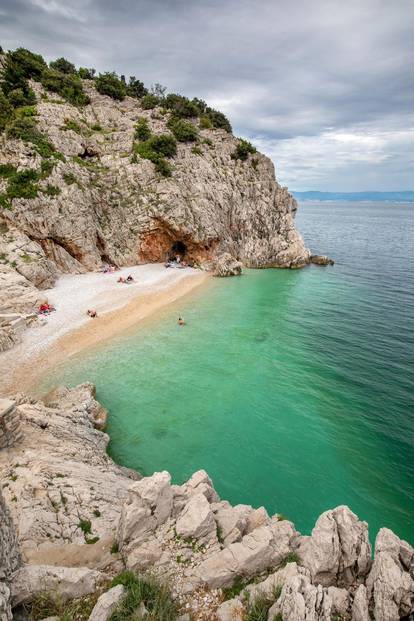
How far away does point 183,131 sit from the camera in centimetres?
5144

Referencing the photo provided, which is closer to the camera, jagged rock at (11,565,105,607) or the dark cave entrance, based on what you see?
jagged rock at (11,565,105,607)

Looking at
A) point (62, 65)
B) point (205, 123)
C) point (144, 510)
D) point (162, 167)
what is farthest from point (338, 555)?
point (62, 65)

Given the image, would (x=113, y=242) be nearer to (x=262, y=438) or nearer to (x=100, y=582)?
(x=262, y=438)

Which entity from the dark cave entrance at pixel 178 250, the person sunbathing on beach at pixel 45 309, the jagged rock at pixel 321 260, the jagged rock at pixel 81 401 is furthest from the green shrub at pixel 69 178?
the jagged rock at pixel 321 260

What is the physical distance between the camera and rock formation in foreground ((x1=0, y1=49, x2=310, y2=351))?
33.2m

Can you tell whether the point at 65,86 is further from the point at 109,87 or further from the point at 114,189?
the point at 114,189

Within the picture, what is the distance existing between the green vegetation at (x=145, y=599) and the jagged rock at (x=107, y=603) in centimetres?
9

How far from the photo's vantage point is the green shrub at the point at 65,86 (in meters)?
48.1

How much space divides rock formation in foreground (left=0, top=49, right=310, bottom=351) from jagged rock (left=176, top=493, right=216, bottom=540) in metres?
19.8

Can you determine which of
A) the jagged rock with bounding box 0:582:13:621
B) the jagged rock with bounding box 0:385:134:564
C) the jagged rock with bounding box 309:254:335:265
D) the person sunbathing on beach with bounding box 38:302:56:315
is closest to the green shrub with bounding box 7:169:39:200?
the person sunbathing on beach with bounding box 38:302:56:315

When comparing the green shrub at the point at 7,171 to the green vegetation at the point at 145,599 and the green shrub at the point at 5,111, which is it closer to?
the green shrub at the point at 5,111

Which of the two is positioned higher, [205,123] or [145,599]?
[205,123]

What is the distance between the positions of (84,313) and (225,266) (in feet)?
73.6

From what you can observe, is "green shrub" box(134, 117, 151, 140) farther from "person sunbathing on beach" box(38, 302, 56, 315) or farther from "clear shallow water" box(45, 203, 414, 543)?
"person sunbathing on beach" box(38, 302, 56, 315)
